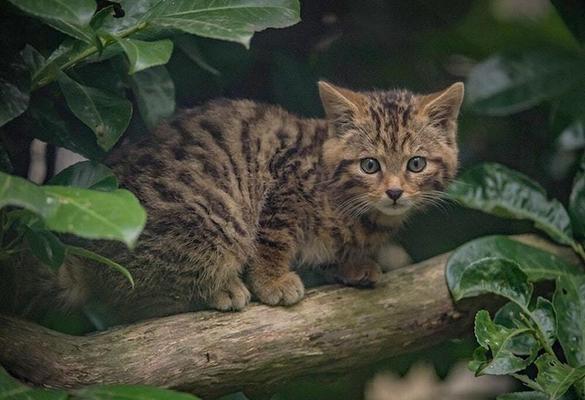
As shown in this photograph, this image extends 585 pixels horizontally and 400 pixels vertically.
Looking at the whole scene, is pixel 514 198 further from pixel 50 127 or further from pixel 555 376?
pixel 50 127

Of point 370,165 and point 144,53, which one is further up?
point 144,53

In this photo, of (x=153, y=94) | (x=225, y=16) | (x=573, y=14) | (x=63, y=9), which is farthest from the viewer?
(x=573, y=14)

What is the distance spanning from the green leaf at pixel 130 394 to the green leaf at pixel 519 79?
1.69 meters

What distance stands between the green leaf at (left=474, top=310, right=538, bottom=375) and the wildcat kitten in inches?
20.5

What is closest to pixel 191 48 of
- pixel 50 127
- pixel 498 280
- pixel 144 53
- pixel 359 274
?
pixel 50 127

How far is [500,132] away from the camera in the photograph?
354 cm

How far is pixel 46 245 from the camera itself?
1.96m

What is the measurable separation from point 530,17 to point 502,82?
41 cm

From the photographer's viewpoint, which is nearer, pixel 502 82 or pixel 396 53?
pixel 502 82

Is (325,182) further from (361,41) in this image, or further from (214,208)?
(361,41)

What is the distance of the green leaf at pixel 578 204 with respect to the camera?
3014 millimetres

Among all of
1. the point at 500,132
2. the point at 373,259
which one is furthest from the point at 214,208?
the point at 500,132

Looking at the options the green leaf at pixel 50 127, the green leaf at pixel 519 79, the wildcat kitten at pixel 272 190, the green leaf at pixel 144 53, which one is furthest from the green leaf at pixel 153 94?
the green leaf at pixel 519 79

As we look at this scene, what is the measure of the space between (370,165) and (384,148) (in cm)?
7
